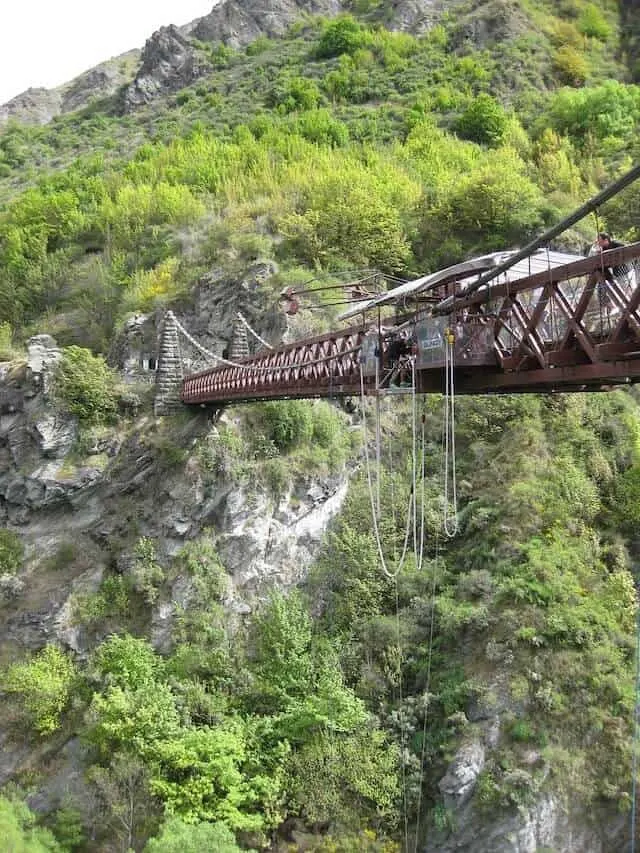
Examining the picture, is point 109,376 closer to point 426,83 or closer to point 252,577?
point 252,577

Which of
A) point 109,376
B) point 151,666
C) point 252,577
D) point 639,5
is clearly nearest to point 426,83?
point 639,5

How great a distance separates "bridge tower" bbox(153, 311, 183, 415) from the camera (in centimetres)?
1831

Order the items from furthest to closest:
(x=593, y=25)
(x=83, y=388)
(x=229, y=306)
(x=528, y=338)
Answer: (x=593, y=25), (x=229, y=306), (x=83, y=388), (x=528, y=338)

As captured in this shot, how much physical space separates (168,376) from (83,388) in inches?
98.4

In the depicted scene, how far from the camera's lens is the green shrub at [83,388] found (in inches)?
705

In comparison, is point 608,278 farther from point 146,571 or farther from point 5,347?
point 5,347

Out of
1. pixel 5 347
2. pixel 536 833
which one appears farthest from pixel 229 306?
pixel 536 833

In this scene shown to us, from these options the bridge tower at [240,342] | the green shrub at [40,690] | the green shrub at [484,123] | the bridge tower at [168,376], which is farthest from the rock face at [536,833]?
the green shrub at [484,123]

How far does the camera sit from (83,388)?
18.0 m

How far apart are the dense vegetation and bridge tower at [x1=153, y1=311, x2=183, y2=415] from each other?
40.9 inches

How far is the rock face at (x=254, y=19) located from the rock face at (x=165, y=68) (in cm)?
391

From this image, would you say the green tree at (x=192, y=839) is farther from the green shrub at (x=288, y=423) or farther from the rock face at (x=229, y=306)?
the rock face at (x=229, y=306)

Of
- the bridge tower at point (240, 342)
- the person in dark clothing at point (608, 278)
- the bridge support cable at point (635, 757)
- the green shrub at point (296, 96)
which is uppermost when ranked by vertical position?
the green shrub at point (296, 96)

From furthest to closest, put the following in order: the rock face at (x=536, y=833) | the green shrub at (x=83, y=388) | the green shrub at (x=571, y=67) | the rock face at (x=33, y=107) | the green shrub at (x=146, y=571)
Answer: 1. the rock face at (x=33, y=107)
2. the green shrub at (x=571, y=67)
3. the green shrub at (x=83, y=388)
4. the green shrub at (x=146, y=571)
5. the rock face at (x=536, y=833)
